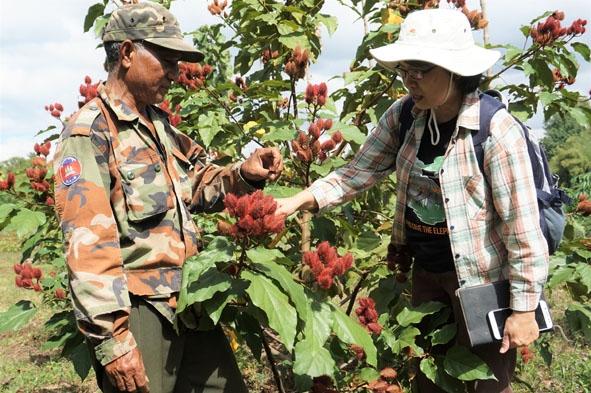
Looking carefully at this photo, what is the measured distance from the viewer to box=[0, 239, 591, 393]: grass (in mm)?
4531

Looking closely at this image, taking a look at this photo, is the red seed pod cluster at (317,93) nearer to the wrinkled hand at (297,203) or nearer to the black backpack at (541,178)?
the wrinkled hand at (297,203)

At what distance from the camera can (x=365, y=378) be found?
7.43 ft

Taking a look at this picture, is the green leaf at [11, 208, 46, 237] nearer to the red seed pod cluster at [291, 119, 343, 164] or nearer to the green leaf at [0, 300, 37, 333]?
the green leaf at [0, 300, 37, 333]

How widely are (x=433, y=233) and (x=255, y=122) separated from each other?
5.29ft

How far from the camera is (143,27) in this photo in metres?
2.14

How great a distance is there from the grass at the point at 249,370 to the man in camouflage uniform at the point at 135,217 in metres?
2.11

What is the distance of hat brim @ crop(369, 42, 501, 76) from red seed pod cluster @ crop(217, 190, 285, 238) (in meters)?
0.74

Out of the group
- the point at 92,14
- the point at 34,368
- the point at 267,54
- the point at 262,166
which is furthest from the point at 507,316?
the point at 34,368

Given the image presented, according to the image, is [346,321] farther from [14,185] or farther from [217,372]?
[14,185]

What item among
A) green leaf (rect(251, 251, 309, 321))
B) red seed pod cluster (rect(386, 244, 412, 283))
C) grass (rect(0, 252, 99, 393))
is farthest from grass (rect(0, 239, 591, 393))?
green leaf (rect(251, 251, 309, 321))

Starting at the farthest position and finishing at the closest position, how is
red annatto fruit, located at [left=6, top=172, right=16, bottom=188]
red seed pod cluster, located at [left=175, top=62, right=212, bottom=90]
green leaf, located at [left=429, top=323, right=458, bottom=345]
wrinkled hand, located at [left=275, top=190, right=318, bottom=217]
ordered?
red annatto fruit, located at [left=6, top=172, right=16, bottom=188], red seed pod cluster, located at [left=175, top=62, right=212, bottom=90], wrinkled hand, located at [left=275, top=190, right=318, bottom=217], green leaf, located at [left=429, top=323, right=458, bottom=345]

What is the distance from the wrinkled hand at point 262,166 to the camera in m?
2.42

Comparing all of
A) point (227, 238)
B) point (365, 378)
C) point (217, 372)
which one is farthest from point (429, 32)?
point (217, 372)

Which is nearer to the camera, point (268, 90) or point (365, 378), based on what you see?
point (365, 378)
